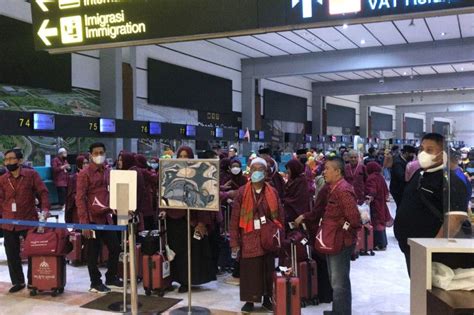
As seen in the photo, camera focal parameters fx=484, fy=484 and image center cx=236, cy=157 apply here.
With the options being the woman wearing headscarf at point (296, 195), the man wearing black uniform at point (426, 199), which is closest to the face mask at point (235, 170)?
the woman wearing headscarf at point (296, 195)

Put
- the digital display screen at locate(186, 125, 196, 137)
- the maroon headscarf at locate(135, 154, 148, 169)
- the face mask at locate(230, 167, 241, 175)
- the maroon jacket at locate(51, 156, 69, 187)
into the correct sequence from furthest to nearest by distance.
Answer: the digital display screen at locate(186, 125, 196, 137)
the maroon jacket at locate(51, 156, 69, 187)
the face mask at locate(230, 167, 241, 175)
the maroon headscarf at locate(135, 154, 148, 169)

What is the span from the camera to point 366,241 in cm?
740

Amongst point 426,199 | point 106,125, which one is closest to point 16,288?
point 426,199

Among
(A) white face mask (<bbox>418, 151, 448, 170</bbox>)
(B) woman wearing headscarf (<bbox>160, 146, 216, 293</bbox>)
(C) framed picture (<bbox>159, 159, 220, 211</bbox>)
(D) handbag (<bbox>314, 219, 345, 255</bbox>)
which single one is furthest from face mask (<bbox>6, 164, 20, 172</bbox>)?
(A) white face mask (<bbox>418, 151, 448, 170</bbox>)

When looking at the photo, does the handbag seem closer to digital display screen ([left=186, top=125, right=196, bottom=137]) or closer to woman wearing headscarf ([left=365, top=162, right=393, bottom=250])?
woman wearing headscarf ([left=365, top=162, right=393, bottom=250])

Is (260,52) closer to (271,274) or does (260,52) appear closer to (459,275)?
(271,274)

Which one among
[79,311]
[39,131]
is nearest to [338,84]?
[39,131]

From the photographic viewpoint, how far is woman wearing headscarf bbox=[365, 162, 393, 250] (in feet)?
24.6

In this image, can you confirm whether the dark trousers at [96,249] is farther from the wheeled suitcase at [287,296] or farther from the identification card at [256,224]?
the wheeled suitcase at [287,296]

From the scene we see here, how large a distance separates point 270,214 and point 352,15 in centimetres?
190

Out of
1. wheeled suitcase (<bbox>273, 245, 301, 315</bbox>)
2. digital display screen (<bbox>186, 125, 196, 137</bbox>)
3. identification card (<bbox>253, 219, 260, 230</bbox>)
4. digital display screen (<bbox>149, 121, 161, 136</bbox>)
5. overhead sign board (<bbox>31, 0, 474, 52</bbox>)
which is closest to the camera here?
overhead sign board (<bbox>31, 0, 474, 52</bbox>)

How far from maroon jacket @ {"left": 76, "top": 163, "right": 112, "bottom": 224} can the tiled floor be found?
2.81ft

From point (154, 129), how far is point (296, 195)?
9.34m

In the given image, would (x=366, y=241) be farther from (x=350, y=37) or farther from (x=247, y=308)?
(x=350, y=37)
